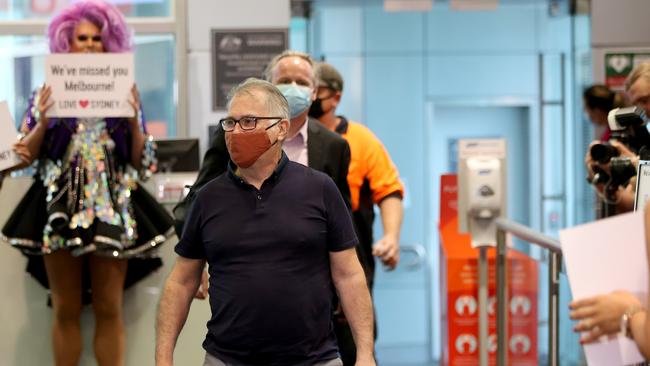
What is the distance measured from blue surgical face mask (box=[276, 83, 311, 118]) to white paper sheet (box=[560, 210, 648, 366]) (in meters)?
1.64

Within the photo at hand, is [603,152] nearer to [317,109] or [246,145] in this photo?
[317,109]

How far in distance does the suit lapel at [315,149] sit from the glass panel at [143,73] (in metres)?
2.25

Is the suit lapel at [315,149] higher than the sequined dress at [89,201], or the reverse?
the suit lapel at [315,149]

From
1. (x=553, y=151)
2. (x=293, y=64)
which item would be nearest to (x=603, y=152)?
(x=293, y=64)

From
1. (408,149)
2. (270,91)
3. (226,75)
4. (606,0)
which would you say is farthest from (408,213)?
(270,91)

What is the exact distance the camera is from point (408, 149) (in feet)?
30.5

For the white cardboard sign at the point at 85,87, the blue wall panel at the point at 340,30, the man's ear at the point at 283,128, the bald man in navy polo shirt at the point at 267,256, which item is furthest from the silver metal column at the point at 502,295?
the blue wall panel at the point at 340,30

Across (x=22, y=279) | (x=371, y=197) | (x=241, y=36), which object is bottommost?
(x=22, y=279)

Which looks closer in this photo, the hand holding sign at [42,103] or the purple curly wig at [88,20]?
the hand holding sign at [42,103]

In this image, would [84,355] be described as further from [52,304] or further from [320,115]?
[320,115]

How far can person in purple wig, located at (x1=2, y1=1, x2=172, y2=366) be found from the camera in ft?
15.7

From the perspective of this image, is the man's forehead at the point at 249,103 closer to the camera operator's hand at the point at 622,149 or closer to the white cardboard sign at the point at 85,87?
the camera operator's hand at the point at 622,149

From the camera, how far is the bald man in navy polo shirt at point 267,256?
3090mm

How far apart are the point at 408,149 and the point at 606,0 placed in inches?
102
